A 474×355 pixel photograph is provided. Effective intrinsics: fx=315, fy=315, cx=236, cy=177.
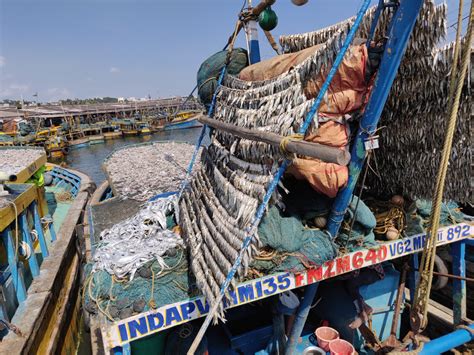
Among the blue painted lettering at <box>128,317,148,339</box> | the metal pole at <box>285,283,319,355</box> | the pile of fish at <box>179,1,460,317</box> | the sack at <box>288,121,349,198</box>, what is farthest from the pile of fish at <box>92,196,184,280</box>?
the sack at <box>288,121,349,198</box>

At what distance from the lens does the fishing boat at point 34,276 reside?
5.51 metres

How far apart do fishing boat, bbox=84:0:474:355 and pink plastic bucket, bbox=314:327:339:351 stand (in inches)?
0.7

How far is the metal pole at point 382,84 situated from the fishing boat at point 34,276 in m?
5.43

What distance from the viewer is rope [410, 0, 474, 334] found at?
238 centimetres

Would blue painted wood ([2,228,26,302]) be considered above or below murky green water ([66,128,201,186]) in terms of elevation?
above

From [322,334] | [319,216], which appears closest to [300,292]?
[322,334]

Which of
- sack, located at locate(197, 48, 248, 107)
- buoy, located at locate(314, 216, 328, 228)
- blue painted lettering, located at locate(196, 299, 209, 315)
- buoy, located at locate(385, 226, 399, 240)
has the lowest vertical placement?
blue painted lettering, located at locate(196, 299, 209, 315)

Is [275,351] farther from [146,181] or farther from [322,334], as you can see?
[146,181]

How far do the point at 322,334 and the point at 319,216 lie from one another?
2.11m

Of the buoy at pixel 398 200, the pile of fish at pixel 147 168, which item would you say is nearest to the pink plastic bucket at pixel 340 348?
the buoy at pixel 398 200

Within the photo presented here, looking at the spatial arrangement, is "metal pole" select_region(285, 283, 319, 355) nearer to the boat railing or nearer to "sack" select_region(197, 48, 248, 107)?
"sack" select_region(197, 48, 248, 107)

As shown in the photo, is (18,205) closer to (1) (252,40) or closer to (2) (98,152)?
(1) (252,40)

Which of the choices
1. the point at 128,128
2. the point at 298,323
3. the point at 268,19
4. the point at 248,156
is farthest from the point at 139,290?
the point at 128,128

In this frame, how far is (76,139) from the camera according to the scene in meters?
47.0
